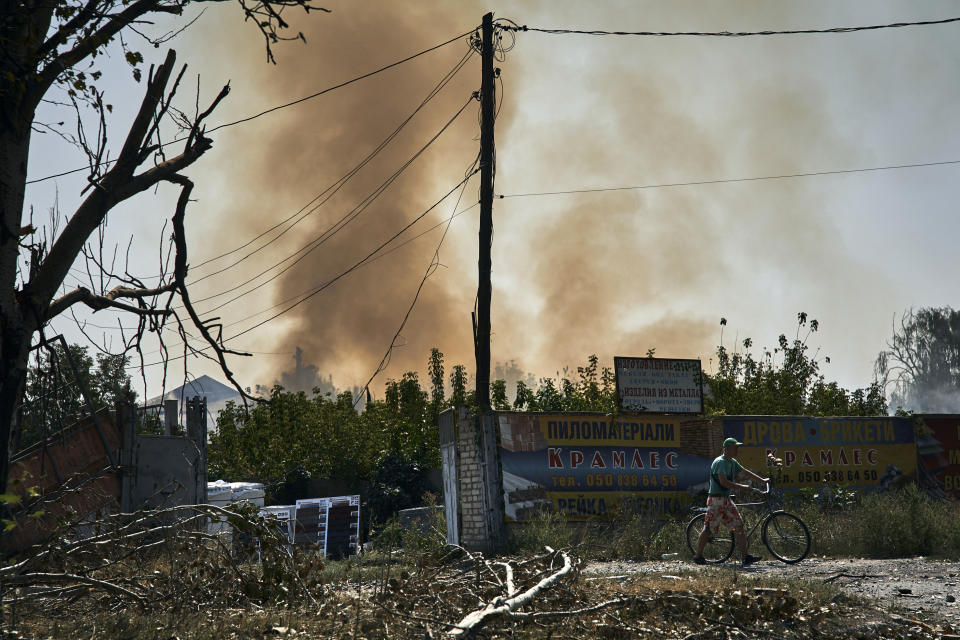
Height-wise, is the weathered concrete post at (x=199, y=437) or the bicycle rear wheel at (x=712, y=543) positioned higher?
the weathered concrete post at (x=199, y=437)

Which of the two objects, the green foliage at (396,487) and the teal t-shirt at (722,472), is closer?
the teal t-shirt at (722,472)

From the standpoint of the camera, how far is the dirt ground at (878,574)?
8055 mm

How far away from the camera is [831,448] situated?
18.8 metres

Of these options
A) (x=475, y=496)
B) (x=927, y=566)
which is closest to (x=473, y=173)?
(x=475, y=496)

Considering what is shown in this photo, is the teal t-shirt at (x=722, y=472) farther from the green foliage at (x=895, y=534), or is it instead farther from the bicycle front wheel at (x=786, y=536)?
the green foliage at (x=895, y=534)

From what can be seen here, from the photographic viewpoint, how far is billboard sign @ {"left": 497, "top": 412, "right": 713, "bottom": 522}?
15.5 meters

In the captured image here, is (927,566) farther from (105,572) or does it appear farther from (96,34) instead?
(96,34)

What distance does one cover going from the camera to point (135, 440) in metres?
15.4

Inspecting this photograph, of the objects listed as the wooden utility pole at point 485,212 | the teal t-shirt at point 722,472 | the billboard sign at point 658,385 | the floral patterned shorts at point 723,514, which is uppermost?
the wooden utility pole at point 485,212

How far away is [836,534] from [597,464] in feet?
15.8

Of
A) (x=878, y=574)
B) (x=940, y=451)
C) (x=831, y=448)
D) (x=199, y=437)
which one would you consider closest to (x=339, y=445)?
(x=199, y=437)

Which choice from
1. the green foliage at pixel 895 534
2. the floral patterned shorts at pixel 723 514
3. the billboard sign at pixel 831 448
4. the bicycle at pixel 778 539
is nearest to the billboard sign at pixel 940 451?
the billboard sign at pixel 831 448

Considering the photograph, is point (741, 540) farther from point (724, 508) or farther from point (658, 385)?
point (658, 385)

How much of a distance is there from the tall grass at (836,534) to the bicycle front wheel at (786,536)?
0.86m
